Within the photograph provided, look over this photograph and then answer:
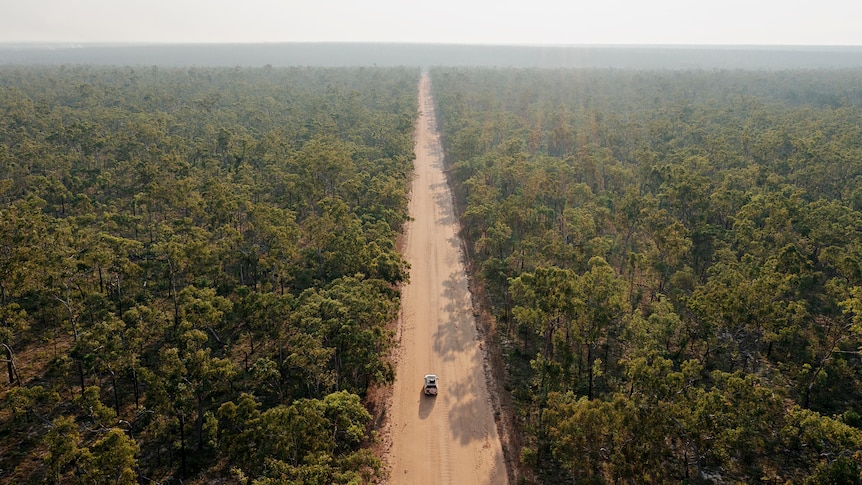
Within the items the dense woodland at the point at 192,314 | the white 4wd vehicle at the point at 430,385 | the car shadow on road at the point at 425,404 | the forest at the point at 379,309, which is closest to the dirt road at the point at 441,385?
the car shadow on road at the point at 425,404

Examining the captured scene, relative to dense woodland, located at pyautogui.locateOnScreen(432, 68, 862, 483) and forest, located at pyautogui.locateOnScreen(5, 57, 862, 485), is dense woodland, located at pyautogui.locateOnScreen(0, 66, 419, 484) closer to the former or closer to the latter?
forest, located at pyautogui.locateOnScreen(5, 57, 862, 485)

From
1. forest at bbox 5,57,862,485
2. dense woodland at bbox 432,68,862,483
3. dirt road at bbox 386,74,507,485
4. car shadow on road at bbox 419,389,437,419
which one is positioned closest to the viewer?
dense woodland at bbox 432,68,862,483

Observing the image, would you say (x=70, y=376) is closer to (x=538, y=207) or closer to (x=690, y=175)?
(x=538, y=207)

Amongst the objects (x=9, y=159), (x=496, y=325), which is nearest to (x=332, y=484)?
(x=496, y=325)

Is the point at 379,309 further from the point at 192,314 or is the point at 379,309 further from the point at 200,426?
the point at 200,426

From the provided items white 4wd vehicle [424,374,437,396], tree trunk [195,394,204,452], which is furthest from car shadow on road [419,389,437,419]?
tree trunk [195,394,204,452]

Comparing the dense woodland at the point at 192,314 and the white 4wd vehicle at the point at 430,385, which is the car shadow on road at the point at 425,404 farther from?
the dense woodland at the point at 192,314
